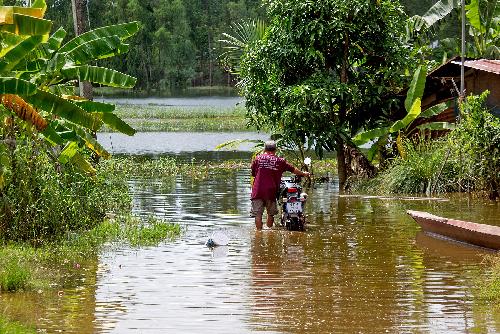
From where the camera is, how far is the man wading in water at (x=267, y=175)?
15.0m

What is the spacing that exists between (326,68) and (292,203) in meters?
9.48

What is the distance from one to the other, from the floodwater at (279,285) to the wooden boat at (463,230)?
0.18 m

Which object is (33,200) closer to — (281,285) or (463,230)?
(281,285)

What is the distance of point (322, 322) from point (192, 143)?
33.7 meters

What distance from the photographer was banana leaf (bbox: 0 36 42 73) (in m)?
13.0

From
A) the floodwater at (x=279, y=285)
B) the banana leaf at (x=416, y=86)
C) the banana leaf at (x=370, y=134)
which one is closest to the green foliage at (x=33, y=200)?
the floodwater at (x=279, y=285)

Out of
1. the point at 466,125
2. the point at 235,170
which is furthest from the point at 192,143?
the point at 466,125

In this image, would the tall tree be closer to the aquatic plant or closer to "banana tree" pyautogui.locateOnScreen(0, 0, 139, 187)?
"banana tree" pyautogui.locateOnScreen(0, 0, 139, 187)

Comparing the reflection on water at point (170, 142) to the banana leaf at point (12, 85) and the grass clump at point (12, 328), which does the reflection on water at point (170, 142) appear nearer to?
the banana leaf at point (12, 85)

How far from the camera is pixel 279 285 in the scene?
36.1 feet

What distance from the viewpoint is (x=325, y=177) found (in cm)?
2603

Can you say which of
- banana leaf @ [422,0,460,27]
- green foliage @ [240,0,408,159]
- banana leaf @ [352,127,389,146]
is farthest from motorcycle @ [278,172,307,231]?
banana leaf @ [422,0,460,27]

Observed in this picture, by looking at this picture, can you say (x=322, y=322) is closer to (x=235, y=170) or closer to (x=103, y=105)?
(x=103, y=105)

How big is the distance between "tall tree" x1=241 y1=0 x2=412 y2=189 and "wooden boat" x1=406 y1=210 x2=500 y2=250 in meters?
7.82
